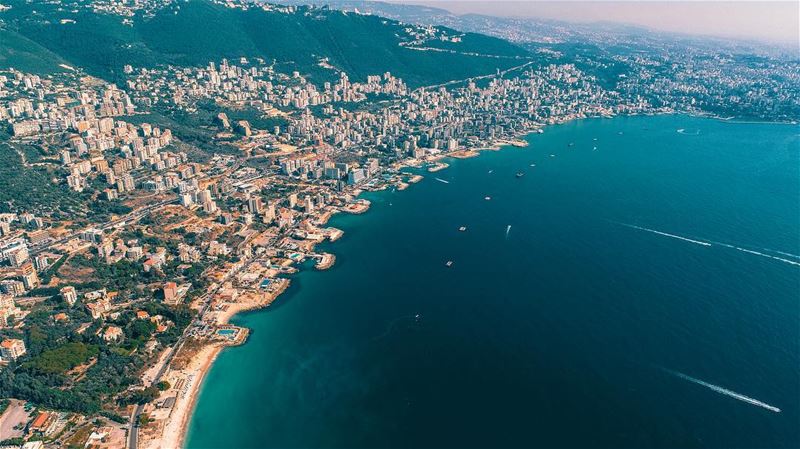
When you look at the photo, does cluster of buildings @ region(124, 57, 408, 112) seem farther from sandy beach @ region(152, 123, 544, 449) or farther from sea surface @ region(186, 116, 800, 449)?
sandy beach @ region(152, 123, 544, 449)

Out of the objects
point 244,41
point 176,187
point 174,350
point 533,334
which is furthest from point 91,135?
point 244,41

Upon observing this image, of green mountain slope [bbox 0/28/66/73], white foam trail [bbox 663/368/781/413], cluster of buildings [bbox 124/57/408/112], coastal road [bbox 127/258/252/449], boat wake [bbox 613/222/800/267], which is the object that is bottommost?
boat wake [bbox 613/222/800/267]

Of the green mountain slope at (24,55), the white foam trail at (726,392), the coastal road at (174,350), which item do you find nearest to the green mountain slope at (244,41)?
the green mountain slope at (24,55)

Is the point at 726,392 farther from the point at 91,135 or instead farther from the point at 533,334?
the point at 91,135

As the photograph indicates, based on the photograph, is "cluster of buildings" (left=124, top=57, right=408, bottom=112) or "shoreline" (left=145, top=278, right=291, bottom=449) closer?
"shoreline" (left=145, top=278, right=291, bottom=449)

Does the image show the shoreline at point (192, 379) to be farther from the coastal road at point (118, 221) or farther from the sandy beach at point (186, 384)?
the coastal road at point (118, 221)

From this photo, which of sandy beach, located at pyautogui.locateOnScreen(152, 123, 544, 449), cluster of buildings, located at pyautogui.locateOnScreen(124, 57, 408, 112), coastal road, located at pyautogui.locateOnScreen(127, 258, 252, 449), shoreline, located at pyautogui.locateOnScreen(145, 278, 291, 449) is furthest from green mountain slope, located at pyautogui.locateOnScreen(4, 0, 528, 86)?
shoreline, located at pyautogui.locateOnScreen(145, 278, 291, 449)

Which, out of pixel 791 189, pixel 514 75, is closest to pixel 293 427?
pixel 791 189
